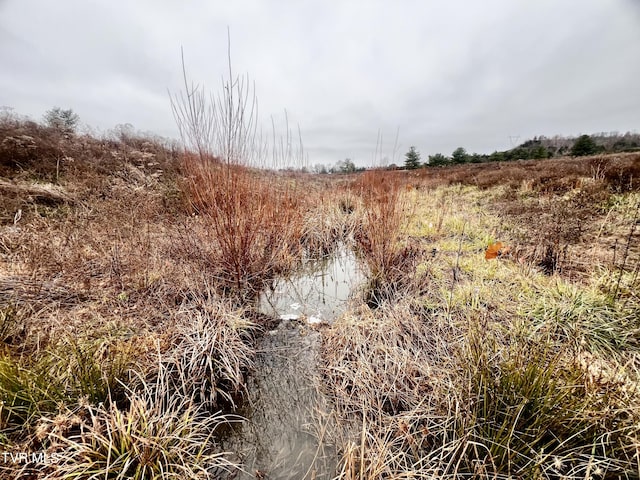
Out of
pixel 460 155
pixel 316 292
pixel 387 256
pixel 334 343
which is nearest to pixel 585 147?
pixel 460 155

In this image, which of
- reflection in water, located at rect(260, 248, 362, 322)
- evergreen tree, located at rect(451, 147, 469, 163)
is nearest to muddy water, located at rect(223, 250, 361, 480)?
reflection in water, located at rect(260, 248, 362, 322)

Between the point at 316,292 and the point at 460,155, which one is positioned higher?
the point at 460,155

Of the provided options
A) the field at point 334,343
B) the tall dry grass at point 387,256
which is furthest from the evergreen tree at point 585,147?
the tall dry grass at point 387,256

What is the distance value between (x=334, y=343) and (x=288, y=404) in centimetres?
71

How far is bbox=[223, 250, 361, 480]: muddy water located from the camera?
1578 mm

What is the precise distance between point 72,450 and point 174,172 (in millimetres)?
7691

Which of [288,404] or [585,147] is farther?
[585,147]

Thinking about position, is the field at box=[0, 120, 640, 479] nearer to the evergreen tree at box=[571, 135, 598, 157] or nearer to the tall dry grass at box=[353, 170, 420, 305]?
the tall dry grass at box=[353, 170, 420, 305]

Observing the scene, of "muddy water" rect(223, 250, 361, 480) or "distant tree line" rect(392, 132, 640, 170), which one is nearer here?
"muddy water" rect(223, 250, 361, 480)

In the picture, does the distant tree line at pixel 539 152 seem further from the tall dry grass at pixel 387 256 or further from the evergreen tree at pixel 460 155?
the tall dry grass at pixel 387 256

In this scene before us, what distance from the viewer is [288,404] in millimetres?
1994

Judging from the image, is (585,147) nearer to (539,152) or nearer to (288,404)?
(539,152)

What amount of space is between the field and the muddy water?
8cm

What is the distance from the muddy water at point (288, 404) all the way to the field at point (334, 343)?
79 mm
